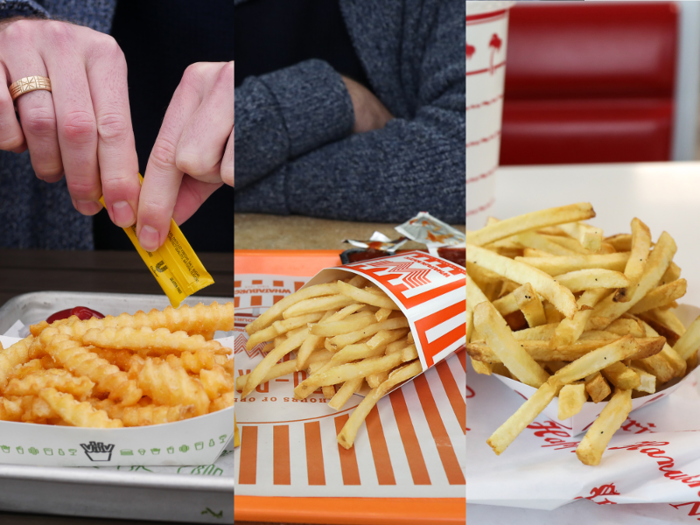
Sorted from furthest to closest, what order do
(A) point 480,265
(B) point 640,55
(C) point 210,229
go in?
(B) point 640,55
(A) point 480,265
(C) point 210,229

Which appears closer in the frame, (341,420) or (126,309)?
(341,420)

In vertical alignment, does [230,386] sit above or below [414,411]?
above

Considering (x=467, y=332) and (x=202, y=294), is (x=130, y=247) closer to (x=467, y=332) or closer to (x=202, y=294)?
(x=202, y=294)

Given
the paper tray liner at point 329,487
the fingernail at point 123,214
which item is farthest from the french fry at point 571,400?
the fingernail at point 123,214

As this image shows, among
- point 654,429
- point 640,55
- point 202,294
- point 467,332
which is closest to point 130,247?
point 202,294

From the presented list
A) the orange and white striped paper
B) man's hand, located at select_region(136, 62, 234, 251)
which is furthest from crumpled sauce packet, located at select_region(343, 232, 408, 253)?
man's hand, located at select_region(136, 62, 234, 251)
